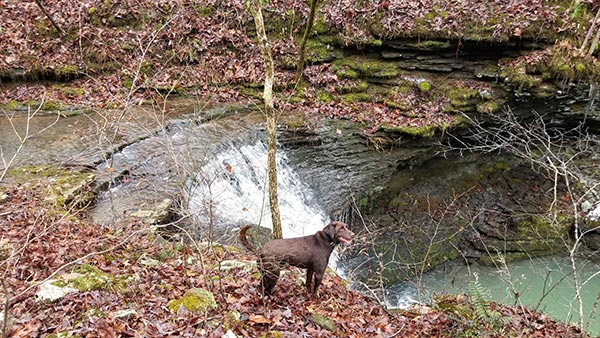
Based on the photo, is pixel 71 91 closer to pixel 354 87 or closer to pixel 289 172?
pixel 289 172

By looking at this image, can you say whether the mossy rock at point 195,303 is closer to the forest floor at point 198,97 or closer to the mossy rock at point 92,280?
the forest floor at point 198,97

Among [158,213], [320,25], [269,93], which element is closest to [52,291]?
[158,213]

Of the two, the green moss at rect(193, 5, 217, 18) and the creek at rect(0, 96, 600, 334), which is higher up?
the green moss at rect(193, 5, 217, 18)

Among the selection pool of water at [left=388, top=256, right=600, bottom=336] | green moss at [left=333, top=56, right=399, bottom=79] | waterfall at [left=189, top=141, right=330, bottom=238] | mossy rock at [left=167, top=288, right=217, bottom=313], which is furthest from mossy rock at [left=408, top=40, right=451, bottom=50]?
mossy rock at [left=167, top=288, right=217, bottom=313]

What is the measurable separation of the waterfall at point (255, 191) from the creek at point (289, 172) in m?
0.02

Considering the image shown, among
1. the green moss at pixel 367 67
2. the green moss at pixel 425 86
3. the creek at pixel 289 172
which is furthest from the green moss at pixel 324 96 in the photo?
the green moss at pixel 425 86

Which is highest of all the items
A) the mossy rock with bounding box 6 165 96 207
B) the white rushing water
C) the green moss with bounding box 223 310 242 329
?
the green moss with bounding box 223 310 242 329

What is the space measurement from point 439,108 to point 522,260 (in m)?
4.38

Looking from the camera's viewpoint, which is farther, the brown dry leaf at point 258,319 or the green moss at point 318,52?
the green moss at point 318,52

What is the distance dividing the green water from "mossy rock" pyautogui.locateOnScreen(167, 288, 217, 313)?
567 centimetres

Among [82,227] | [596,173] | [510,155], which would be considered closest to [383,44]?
[510,155]

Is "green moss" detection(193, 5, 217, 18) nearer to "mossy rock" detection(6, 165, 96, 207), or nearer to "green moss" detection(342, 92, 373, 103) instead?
"green moss" detection(342, 92, 373, 103)

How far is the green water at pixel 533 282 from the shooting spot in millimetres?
8430

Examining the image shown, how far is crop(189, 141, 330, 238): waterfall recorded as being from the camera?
Result: 8.12m
